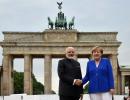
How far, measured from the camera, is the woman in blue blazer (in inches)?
502

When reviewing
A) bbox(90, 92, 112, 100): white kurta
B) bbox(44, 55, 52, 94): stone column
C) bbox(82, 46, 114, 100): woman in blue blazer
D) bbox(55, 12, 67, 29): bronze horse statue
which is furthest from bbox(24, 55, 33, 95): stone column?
bbox(90, 92, 112, 100): white kurta

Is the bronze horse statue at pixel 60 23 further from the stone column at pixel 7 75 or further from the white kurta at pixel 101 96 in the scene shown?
the white kurta at pixel 101 96

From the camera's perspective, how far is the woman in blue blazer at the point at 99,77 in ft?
41.9

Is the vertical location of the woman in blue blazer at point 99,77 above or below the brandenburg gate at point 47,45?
below

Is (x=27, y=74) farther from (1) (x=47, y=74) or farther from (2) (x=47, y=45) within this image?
(2) (x=47, y=45)

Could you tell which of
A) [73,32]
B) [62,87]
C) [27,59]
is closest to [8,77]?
[27,59]

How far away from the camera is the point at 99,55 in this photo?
12906 millimetres

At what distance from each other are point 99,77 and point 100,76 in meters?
0.03

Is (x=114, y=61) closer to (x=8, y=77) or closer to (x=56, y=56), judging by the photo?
(x=56, y=56)

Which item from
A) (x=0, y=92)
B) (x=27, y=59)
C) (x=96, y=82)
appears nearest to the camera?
(x=96, y=82)

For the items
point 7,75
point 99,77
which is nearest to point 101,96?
point 99,77

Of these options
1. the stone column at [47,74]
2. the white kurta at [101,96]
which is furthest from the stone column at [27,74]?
the white kurta at [101,96]

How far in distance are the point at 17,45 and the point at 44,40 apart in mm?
4338

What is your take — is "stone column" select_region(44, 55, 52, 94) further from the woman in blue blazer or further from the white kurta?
the white kurta
